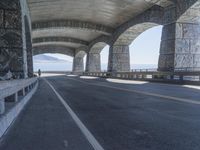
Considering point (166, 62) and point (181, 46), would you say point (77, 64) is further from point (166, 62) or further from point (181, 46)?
point (181, 46)

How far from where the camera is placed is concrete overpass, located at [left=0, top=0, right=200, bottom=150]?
17.3ft

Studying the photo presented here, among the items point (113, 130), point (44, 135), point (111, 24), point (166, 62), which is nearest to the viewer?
point (44, 135)

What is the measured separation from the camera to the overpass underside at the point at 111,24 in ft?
50.9

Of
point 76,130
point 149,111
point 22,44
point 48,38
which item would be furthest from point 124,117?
point 48,38

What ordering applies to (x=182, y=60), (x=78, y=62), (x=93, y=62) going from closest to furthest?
(x=182, y=60), (x=93, y=62), (x=78, y=62)

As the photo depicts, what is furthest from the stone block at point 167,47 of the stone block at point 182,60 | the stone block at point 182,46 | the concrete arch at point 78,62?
the concrete arch at point 78,62

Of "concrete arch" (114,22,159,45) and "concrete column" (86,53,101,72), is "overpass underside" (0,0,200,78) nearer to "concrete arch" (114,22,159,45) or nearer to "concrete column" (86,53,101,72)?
"concrete arch" (114,22,159,45)

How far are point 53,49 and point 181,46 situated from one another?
56.5 m

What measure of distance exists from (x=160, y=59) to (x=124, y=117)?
79.8 ft

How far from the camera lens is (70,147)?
4.67 m

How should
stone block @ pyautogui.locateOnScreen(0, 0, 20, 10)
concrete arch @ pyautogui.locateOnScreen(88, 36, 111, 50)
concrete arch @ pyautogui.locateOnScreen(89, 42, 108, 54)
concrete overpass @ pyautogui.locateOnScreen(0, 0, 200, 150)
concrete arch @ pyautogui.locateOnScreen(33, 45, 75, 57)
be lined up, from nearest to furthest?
concrete overpass @ pyautogui.locateOnScreen(0, 0, 200, 150)
stone block @ pyautogui.locateOnScreen(0, 0, 20, 10)
concrete arch @ pyautogui.locateOnScreen(88, 36, 111, 50)
concrete arch @ pyautogui.locateOnScreen(89, 42, 108, 54)
concrete arch @ pyautogui.locateOnScreen(33, 45, 75, 57)

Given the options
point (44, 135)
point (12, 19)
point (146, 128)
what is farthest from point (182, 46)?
point (44, 135)

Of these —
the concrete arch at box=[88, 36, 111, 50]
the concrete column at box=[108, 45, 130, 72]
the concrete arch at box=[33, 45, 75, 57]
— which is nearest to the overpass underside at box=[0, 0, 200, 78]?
the concrete column at box=[108, 45, 130, 72]

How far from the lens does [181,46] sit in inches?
1128
